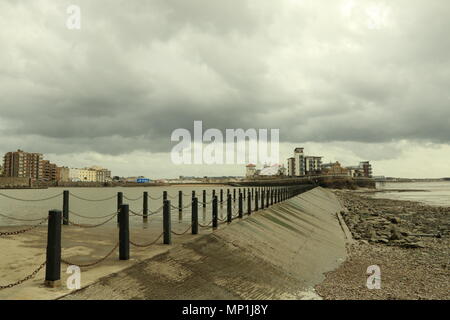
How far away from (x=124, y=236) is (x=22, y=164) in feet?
592

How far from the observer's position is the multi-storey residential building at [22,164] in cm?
15838

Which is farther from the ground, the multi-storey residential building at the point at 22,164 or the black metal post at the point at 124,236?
the multi-storey residential building at the point at 22,164

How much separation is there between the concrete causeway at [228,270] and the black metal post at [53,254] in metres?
0.55

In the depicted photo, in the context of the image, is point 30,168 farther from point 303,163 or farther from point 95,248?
point 95,248

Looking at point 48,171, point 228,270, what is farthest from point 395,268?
point 48,171

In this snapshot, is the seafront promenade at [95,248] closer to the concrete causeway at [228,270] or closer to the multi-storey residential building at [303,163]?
the concrete causeway at [228,270]

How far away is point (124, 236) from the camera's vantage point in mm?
6754

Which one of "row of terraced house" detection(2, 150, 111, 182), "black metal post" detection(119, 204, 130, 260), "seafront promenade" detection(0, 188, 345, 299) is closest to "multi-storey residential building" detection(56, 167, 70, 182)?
"row of terraced house" detection(2, 150, 111, 182)

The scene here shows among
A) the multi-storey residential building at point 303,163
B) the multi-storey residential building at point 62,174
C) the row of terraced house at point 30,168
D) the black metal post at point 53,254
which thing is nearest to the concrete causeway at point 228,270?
the black metal post at point 53,254

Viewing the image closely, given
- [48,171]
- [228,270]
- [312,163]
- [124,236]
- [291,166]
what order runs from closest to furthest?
[124,236], [228,270], [312,163], [48,171], [291,166]

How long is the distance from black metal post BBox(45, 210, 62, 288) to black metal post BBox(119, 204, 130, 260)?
5.31ft
